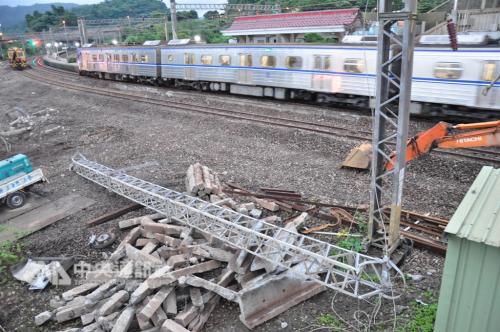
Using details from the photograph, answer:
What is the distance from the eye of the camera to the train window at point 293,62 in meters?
19.0

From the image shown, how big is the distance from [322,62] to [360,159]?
8263 mm

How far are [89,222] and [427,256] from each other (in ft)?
24.0

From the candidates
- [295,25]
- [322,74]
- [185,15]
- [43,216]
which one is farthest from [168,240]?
[185,15]

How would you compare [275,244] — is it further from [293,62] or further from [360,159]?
[293,62]

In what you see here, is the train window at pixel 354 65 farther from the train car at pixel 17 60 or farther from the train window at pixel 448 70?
the train car at pixel 17 60

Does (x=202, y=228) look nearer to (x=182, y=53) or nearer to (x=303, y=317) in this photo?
(x=303, y=317)

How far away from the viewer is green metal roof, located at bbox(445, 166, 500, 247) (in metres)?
4.16

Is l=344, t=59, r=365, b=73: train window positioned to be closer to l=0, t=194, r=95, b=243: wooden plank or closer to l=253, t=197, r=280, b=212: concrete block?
A: l=253, t=197, r=280, b=212: concrete block

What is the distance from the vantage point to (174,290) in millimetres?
6453

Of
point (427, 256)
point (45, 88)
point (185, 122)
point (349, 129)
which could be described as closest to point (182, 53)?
point (185, 122)

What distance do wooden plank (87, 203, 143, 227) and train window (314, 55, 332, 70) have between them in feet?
38.1

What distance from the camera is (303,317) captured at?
6.10 meters

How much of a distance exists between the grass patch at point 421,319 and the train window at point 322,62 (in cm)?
1344

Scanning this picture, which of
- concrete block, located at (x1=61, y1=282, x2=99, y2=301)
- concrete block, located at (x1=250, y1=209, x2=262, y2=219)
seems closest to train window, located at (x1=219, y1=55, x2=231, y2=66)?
concrete block, located at (x1=250, y1=209, x2=262, y2=219)
